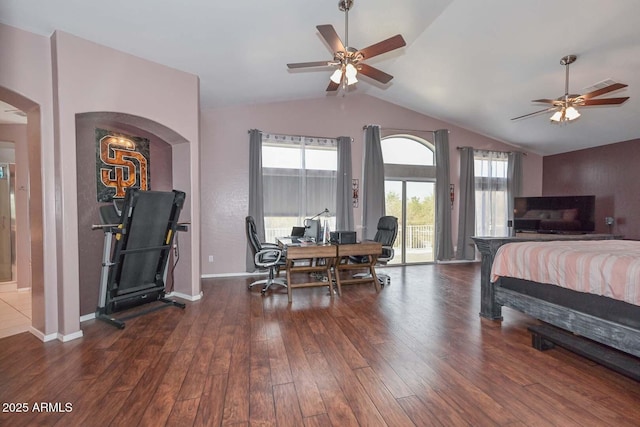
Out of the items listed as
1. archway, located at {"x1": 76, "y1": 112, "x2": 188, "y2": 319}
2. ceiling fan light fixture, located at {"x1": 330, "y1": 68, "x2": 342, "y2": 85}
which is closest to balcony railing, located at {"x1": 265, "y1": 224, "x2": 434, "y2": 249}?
ceiling fan light fixture, located at {"x1": 330, "y1": 68, "x2": 342, "y2": 85}

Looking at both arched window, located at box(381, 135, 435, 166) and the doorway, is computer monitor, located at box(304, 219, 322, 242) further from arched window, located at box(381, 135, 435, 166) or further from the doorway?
the doorway

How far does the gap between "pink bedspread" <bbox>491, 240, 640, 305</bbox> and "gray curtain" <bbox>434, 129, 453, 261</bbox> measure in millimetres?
3129

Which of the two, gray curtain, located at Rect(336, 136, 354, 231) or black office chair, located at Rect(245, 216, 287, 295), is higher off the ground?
gray curtain, located at Rect(336, 136, 354, 231)

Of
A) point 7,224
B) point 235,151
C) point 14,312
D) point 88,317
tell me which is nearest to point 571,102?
point 235,151

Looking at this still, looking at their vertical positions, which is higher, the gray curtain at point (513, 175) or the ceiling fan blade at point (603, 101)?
the ceiling fan blade at point (603, 101)

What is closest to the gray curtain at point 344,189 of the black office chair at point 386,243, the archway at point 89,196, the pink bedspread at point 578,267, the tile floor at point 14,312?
the black office chair at point 386,243

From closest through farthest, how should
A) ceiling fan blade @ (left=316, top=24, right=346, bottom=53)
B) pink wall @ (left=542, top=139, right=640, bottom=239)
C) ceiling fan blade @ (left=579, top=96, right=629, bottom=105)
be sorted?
1. ceiling fan blade @ (left=316, top=24, right=346, bottom=53)
2. ceiling fan blade @ (left=579, top=96, right=629, bottom=105)
3. pink wall @ (left=542, top=139, right=640, bottom=239)

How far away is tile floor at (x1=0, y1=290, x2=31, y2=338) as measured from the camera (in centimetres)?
273

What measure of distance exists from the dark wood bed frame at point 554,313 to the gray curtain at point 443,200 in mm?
2563

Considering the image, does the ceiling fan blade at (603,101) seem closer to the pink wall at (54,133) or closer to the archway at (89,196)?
the archway at (89,196)

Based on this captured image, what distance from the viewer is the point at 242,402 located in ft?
5.63

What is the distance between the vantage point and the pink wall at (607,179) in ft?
17.7

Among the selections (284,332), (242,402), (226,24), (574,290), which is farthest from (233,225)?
(574,290)

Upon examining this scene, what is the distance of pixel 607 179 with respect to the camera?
5770mm
